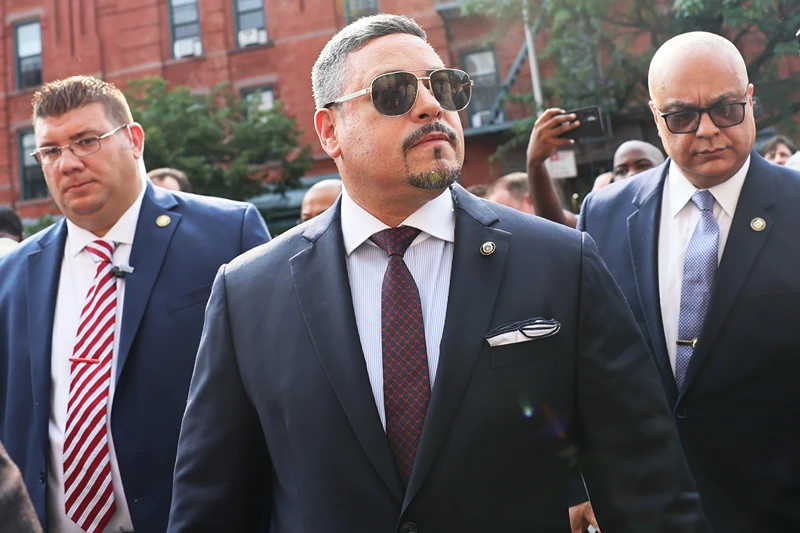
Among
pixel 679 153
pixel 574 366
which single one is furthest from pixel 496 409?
pixel 679 153

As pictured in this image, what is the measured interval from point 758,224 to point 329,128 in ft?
5.32

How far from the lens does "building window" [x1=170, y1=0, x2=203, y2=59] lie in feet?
78.5

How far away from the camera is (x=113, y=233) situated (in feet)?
11.9

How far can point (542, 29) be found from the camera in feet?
62.1

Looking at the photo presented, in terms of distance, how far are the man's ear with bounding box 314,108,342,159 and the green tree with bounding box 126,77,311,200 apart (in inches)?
659

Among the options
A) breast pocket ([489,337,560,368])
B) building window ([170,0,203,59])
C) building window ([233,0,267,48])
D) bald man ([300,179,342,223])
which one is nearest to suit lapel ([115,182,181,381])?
breast pocket ([489,337,560,368])

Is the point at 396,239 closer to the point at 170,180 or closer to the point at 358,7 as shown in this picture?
the point at 170,180

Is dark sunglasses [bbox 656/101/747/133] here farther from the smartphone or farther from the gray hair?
the smartphone

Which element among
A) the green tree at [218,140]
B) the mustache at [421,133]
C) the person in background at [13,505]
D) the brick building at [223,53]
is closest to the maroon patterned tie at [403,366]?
the mustache at [421,133]

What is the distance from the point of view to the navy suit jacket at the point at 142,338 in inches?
127

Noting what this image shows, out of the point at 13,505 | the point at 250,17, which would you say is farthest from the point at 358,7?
the point at 13,505

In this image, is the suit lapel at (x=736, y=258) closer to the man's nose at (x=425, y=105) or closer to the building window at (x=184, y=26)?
the man's nose at (x=425, y=105)

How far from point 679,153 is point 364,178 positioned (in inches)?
57.0

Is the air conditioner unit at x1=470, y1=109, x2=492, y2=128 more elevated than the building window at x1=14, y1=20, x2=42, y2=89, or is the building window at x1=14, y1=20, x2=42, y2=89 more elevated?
the building window at x1=14, y1=20, x2=42, y2=89
